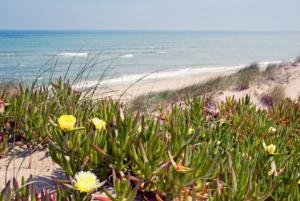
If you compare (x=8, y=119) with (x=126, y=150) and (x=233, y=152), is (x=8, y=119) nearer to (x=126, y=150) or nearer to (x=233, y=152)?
(x=126, y=150)

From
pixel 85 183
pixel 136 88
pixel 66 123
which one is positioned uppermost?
pixel 66 123

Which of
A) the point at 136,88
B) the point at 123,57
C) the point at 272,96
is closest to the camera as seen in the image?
the point at 272,96

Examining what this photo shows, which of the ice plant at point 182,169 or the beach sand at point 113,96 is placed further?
the beach sand at point 113,96

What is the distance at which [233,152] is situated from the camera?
8.74 feet

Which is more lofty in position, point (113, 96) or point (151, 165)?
point (151, 165)

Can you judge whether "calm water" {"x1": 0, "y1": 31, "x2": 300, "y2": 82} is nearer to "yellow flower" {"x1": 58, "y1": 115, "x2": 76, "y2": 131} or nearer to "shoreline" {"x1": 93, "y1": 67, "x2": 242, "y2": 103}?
"shoreline" {"x1": 93, "y1": 67, "x2": 242, "y2": 103}

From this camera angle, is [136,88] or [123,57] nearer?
[136,88]

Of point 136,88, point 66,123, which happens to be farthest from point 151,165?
point 136,88

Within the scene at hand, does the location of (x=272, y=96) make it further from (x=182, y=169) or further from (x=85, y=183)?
(x=85, y=183)

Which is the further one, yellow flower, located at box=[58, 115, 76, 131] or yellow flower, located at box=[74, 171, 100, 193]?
yellow flower, located at box=[58, 115, 76, 131]

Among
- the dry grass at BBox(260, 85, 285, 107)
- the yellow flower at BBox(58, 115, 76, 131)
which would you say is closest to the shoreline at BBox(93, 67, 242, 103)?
the dry grass at BBox(260, 85, 285, 107)

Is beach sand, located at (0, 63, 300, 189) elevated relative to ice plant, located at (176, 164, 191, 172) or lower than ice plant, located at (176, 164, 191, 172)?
lower

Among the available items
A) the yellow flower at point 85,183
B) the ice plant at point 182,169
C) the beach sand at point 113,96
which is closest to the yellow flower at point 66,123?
the beach sand at point 113,96

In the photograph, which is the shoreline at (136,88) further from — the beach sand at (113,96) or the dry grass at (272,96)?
the dry grass at (272,96)
